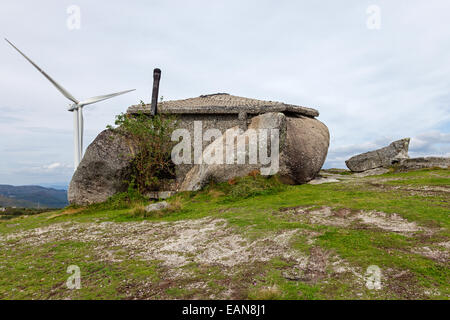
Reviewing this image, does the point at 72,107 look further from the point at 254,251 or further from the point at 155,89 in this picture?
the point at 254,251

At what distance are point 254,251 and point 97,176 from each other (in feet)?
33.0

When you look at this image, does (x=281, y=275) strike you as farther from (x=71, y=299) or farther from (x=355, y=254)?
(x=71, y=299)

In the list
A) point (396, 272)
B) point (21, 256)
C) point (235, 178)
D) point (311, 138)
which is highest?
point (311, 138)

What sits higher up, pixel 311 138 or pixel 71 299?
pixel 311 138

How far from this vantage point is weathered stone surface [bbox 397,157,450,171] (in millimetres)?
14091

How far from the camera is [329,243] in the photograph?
539cm

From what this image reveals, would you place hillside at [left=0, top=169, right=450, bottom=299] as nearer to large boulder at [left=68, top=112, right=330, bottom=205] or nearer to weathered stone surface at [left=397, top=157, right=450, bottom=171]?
large boulder at [left=68, top=112, right=330, bottom=205]

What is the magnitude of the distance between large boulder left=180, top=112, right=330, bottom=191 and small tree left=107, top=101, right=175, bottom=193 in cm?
146

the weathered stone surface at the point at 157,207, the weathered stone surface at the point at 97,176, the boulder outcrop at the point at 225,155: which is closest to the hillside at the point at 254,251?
the weathered stone surface at the point at 157,207

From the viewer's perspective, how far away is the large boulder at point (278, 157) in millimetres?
12102
